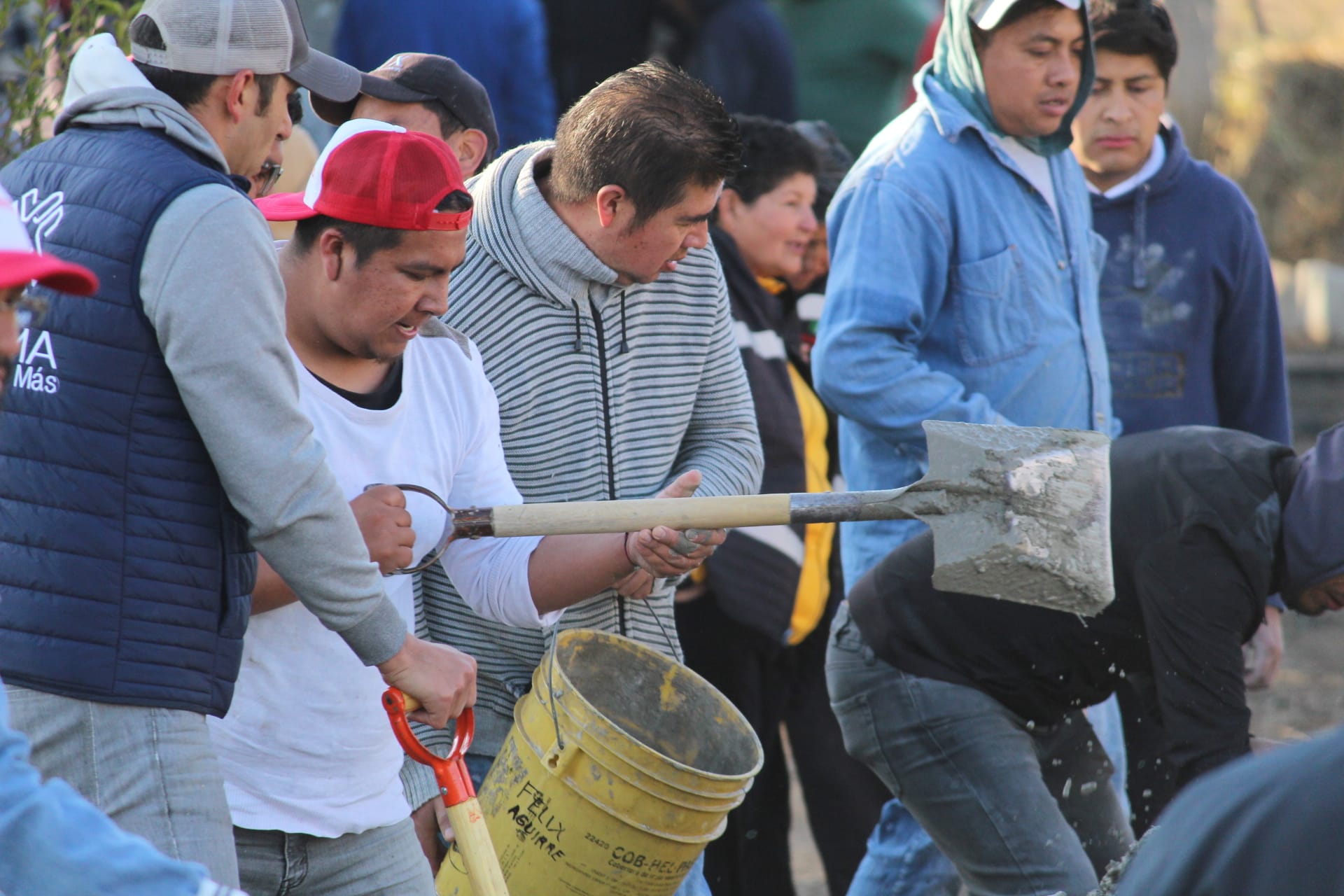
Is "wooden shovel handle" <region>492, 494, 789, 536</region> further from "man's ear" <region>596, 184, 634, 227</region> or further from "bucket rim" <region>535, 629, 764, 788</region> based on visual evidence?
"man's ear" <region>596, 184, 634, 227</region>

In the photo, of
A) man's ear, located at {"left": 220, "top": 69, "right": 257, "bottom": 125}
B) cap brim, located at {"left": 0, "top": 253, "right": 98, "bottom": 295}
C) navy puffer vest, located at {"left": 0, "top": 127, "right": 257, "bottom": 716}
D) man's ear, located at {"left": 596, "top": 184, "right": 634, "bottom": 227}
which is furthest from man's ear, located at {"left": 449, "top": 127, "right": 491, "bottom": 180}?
cap brim, located at {"left": 0, "top": 253, "right": 98, "bottom": 295}

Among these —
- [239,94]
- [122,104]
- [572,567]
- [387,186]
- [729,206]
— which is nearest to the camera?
[122,104]

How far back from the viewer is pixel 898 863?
3658mm

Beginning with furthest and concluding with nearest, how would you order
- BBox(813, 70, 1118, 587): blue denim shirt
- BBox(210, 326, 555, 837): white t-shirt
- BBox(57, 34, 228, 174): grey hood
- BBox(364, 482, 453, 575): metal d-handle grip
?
BBox(813, 70, 1118, 587): blue denim shirt
BBox(364, 482, 453, 575): metal d-handle grip
BBox(210, 326, 555, 837): white t-shirt
BBox(57, 34, 228, 174): grey hood

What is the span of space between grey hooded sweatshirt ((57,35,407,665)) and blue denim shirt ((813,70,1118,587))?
62.0 inches

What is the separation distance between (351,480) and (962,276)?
1.67 metres

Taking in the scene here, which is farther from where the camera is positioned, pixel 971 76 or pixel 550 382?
pixel 971 76

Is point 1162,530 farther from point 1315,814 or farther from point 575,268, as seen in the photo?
point 1315,814

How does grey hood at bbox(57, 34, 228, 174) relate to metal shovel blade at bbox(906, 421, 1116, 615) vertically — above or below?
above

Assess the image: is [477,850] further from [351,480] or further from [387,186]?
[387,186]

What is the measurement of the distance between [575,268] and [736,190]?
5.10ft

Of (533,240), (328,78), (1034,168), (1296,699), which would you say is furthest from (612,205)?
(1296,699)

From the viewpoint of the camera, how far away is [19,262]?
1.56m

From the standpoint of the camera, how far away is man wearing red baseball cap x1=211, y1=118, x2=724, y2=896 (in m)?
2.43
